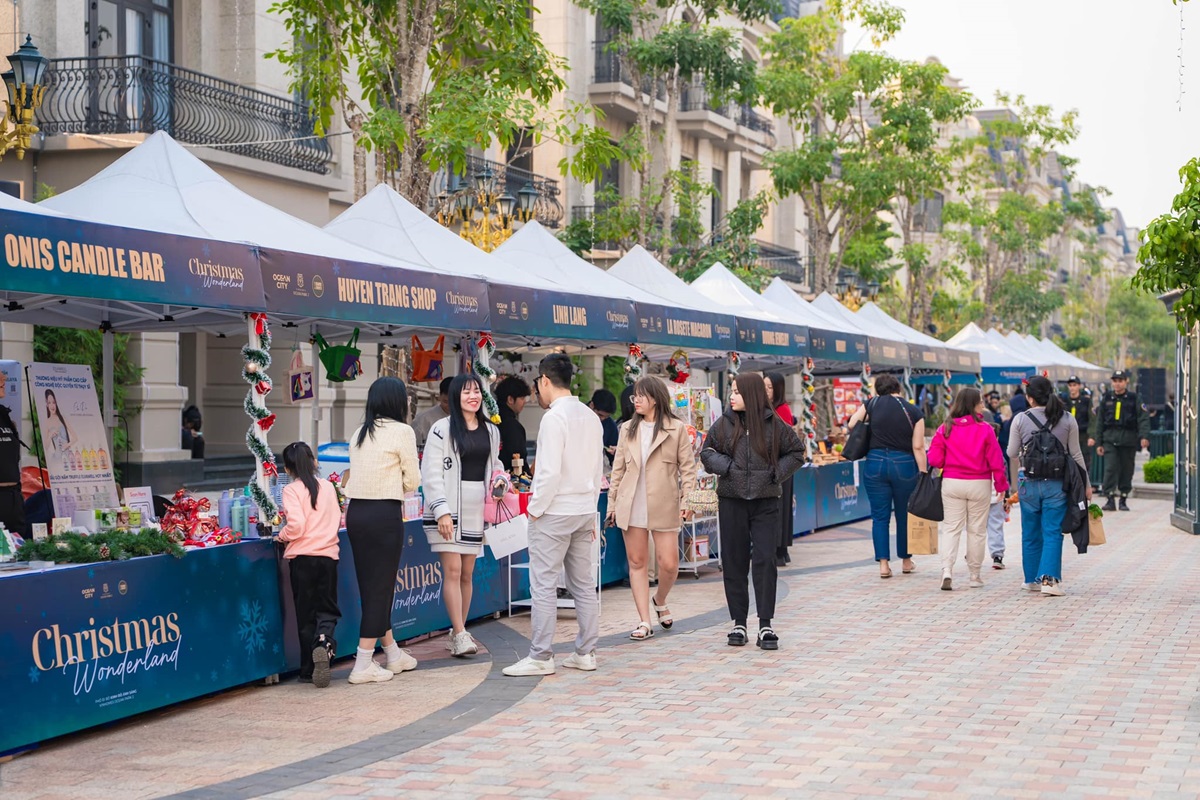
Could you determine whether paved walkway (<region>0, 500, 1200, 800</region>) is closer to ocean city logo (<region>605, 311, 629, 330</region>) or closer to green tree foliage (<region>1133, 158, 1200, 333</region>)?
green tree foliage (<region>1133, 158, 1200, 333</region>)

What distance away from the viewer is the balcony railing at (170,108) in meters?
18.2

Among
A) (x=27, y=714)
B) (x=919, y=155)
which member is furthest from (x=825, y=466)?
(x=919, y=155)

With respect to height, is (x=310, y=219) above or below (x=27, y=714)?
above

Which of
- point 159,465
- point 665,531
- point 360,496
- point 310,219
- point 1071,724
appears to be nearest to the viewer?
point 1071,724

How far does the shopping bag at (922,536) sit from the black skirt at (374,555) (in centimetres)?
619

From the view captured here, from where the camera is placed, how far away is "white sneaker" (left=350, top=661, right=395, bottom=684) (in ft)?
26.2

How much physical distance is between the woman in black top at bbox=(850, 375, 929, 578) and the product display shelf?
1.54 meters

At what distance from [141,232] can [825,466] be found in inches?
468

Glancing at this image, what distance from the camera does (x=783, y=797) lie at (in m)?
5.61

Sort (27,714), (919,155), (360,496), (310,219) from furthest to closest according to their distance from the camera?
(919,155), (310,219), (360,496), (27,714)

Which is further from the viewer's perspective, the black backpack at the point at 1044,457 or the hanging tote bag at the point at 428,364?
the hanging tote bag at the point at 428,364

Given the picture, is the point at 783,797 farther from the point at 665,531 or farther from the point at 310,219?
the point at 310,219

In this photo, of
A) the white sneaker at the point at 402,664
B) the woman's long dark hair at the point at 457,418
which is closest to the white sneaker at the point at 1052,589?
the woman's long dark hair at the point at 457,418

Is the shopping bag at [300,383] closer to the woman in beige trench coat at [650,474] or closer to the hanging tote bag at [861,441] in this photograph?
the woman in beige trench coat at [650,474]
